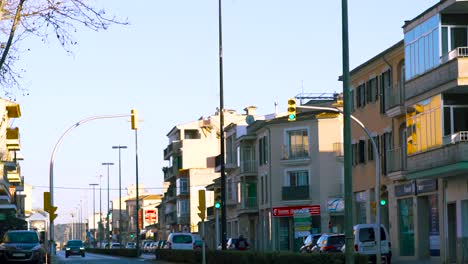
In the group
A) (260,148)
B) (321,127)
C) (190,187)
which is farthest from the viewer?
(190,187)

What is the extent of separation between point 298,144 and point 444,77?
4153 centimetres

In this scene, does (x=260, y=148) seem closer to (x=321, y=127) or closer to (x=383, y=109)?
(x=321, y=127)

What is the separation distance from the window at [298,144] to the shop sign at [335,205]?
454 centimetres

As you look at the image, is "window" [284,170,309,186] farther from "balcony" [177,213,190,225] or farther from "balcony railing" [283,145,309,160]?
"balcony" [177,213,190,225]

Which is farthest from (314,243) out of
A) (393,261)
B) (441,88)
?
(441,88)

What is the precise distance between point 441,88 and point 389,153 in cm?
1301

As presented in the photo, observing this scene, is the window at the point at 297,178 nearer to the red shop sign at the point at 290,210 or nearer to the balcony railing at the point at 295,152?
the balcony railing at the point at 295,152

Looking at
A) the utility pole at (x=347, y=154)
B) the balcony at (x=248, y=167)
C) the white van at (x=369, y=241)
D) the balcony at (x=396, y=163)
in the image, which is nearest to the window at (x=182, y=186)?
the balcony at (x=248, y=167)

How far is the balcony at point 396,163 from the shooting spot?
52281 mm

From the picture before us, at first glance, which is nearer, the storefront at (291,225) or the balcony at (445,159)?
the balcony at (445,159)

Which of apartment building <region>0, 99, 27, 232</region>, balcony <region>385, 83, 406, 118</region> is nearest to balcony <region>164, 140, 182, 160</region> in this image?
apartment building <region>0, 99, 27, 232</region>

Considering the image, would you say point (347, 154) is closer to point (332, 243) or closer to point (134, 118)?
point (134, 118)

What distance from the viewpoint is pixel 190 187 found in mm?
129750

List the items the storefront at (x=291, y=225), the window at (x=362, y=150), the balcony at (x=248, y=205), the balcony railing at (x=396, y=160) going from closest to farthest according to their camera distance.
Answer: the balcony railing at (x=396, y=160), the window at (x=362, y=150), the storefront at (x=291, y=225), the balcony at (x=248, y=205)
